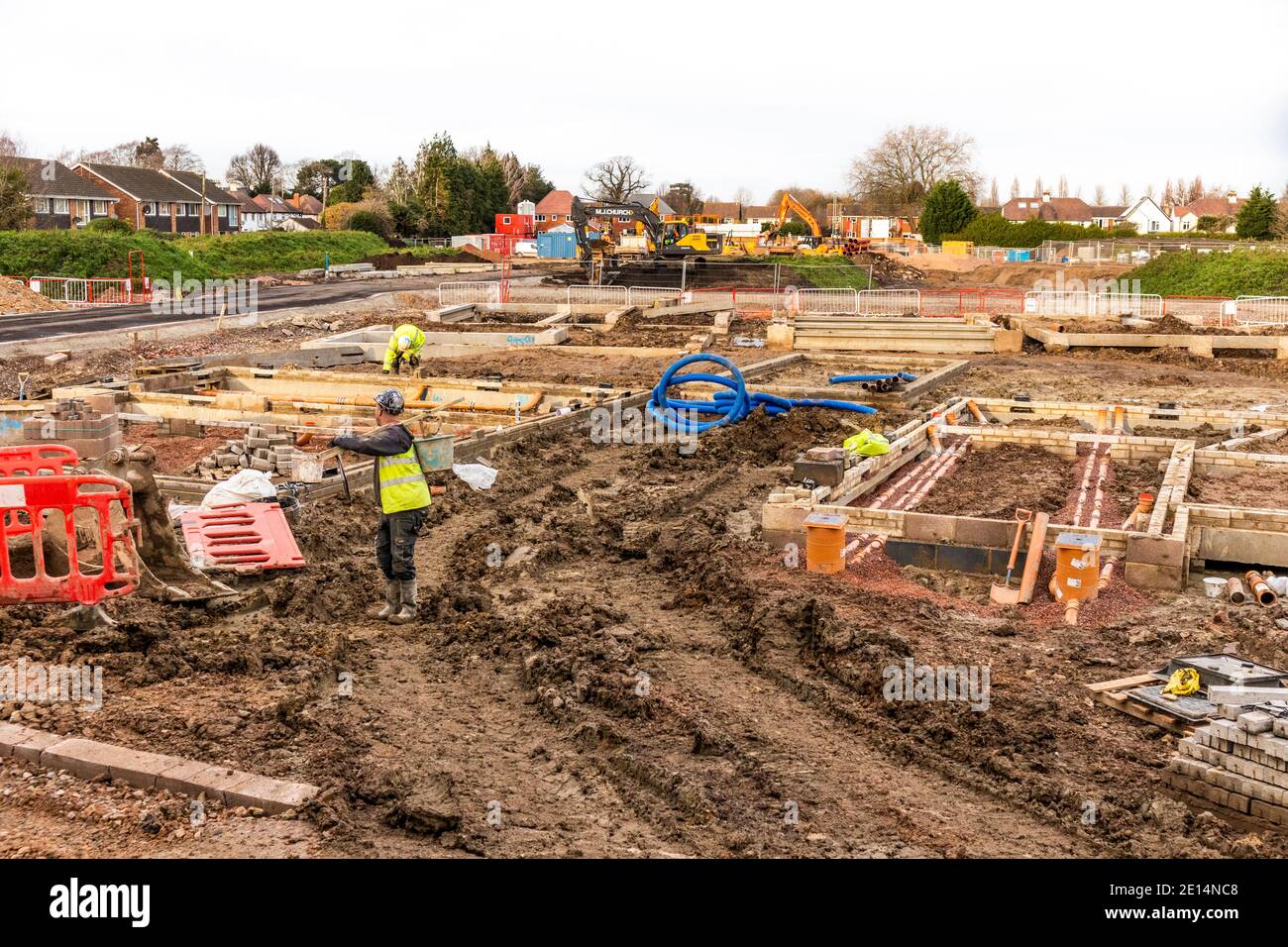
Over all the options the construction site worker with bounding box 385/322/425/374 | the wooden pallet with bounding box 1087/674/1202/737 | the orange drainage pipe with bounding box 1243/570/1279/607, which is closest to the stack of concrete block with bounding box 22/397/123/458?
the construction site worker with bounding box 385/322/425/374

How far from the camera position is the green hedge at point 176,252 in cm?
3766

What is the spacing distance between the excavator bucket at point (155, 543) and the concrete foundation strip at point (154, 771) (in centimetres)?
218

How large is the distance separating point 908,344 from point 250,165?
292 ft

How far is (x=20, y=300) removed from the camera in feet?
104

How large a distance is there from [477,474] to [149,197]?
5796 centimetres

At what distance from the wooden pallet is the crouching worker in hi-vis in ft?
13.7

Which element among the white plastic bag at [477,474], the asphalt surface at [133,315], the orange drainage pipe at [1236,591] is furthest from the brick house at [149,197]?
the orange drainage pipe at [1236,591]

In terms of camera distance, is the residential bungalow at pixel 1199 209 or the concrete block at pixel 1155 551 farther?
the residential bungalow at pixel 1199 209

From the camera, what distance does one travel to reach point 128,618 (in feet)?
23.2

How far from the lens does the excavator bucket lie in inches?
299

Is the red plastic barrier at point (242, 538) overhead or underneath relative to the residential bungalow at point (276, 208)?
underneath

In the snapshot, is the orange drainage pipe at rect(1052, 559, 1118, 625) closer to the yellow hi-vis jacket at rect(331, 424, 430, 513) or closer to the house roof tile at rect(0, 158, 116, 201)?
the yellow hi-vis jacket at rect(331, 424, 430, 513)

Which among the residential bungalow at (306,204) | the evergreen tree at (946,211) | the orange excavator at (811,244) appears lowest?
the orange excavator at (811,244)

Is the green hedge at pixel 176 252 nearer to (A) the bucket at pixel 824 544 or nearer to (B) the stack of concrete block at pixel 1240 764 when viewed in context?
(A) the bucket at pixel 824 544
